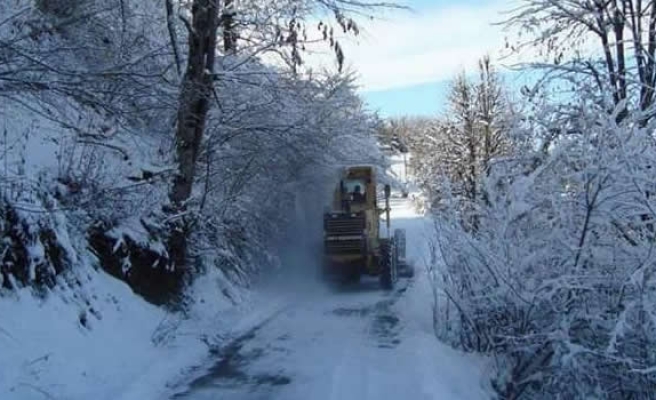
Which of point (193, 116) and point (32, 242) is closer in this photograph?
point (32, 242)

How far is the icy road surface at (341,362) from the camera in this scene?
7.80m

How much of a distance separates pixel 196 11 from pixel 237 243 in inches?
208

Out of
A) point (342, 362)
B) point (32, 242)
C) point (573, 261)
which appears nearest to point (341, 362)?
point (342, 362)

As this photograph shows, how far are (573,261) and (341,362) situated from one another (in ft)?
10.4

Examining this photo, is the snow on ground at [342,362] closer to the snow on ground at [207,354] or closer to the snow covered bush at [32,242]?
the snow on ground at [207,354]

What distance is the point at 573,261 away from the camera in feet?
27.9

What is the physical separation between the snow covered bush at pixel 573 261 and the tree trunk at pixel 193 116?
533 cm

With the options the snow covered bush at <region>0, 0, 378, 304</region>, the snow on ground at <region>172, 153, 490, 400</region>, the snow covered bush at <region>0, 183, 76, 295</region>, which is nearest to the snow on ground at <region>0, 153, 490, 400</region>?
the snow on ground at <region>172, 153, 490, 400</region>

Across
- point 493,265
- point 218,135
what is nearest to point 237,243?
point 218,135

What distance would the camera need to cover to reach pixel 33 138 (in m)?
10.6

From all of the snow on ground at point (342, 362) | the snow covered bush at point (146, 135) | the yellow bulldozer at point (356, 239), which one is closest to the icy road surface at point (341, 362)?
the snow on ground at point (342, 362)

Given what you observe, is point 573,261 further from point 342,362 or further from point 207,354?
point 207,354

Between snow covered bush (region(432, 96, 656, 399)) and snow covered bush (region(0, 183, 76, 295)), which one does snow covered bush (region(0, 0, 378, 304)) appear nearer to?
snow covered bush (region(0, 183, 76, 295))

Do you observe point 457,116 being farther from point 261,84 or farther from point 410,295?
point 261,84
